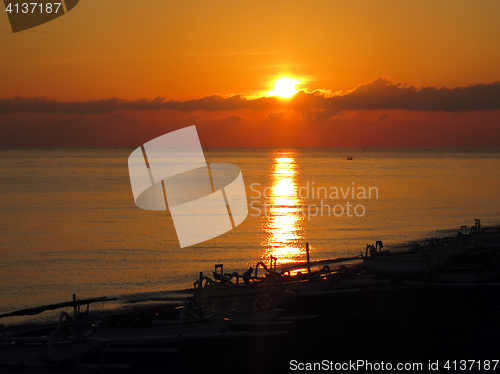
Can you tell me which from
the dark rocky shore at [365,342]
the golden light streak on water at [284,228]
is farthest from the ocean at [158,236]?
the dark rocky shore at [365,342]

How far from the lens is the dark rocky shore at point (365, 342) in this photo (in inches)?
459

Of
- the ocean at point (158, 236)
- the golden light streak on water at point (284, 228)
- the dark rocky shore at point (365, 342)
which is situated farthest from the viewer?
the golden light streak on water at point (284, 228)

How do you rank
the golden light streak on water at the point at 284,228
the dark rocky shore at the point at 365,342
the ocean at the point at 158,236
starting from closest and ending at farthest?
the dark rocky shore at the point at 365,342 → the ocean at the point at 158,236 → the golden light streak on water at the point at 284,228

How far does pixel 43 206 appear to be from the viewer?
52094mm

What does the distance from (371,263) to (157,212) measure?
3142 cm

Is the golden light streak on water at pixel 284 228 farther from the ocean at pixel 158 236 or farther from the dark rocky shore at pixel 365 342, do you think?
the dark rocky shore at pixel 365 342

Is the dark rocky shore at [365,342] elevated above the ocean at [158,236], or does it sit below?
below

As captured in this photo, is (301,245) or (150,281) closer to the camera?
(150,281)

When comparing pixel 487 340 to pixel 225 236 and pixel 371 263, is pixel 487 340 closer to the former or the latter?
pixel 371 263

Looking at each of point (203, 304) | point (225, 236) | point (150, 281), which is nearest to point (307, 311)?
point (203, 304)

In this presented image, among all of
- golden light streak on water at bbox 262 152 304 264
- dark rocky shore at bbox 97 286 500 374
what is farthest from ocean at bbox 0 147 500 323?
dark rocky shore at bbox 97 286 500 374

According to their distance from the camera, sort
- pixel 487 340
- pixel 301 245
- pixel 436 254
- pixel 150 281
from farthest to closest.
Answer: pixel 301 245 → pixel 150 281 → pixel 436 254 → pixel 487 340

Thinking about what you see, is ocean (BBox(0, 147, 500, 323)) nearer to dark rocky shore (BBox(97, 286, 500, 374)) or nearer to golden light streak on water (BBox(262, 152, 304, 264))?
golden light streak on water (BBox(262, 152, 304, 264))

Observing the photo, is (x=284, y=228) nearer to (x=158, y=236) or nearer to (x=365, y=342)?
(x=158, y=236)
